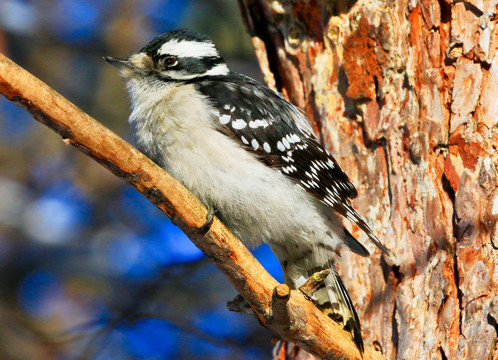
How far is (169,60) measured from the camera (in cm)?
343

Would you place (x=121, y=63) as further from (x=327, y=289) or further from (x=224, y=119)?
(x=327, y=289)

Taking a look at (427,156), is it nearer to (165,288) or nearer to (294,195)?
(294,195)

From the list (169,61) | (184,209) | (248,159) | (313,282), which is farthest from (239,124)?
(313,282)

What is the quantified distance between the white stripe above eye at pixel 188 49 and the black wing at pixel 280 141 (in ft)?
0.88

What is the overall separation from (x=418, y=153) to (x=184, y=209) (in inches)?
53.9

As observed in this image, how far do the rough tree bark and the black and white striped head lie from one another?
777 mm

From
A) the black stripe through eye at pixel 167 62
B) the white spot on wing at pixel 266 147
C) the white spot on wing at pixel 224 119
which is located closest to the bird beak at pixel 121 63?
the black stripe through eye at pixel 167 62

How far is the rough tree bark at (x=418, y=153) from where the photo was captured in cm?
299

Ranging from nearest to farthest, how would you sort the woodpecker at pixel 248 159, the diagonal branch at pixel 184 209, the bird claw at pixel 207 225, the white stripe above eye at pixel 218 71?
1. the diagonal branch at pixel 184 209
2. the bird claw at pixel 207 225
3. the woodpecker at pixel 248 159
4. the white stripe above eye at pixel 218 71

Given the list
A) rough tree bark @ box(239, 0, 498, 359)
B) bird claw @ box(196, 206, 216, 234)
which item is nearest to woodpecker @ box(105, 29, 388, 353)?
rough tree bark @ box(239, 0, 498, 359)

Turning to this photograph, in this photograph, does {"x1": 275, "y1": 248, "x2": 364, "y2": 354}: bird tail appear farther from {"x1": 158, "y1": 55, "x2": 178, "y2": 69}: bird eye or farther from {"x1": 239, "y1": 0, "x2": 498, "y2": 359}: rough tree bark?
{"x1": 158, "y1": 55, "x2": 178, "y2": 69}: bird eye

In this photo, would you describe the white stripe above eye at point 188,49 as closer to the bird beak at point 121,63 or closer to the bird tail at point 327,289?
the bird beak at point 121,63

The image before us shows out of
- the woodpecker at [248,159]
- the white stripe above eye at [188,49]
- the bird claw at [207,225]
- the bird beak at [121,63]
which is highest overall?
the white stripe above eye at [188,49]

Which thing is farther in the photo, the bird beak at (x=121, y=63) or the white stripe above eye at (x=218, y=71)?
the white stripe above eye at (x=218, y=71)
